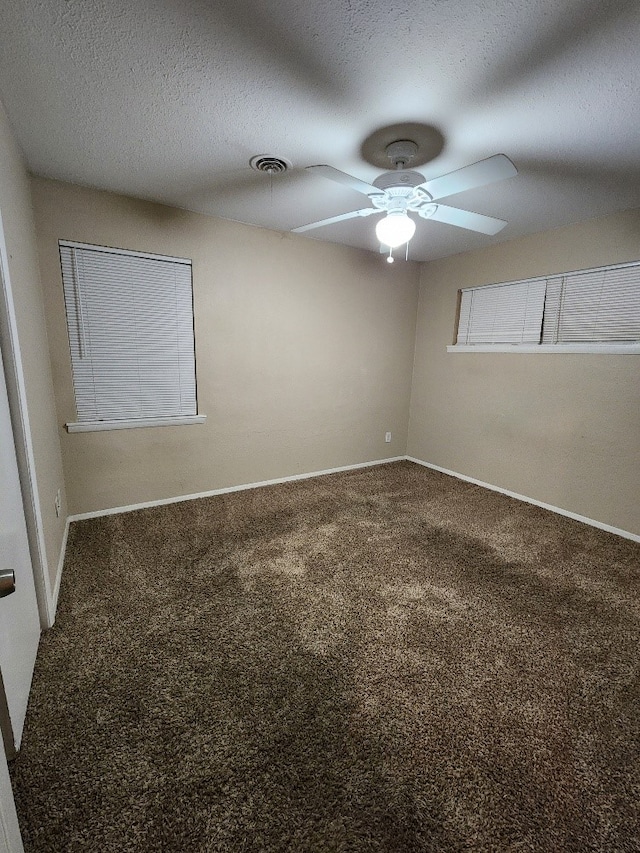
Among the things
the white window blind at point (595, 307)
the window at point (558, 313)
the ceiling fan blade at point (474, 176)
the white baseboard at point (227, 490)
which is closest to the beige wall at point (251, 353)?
the white baseboard at point (227, 490)

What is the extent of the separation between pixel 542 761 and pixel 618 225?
3.31 meters

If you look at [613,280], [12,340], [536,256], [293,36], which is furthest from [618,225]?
[12,340]

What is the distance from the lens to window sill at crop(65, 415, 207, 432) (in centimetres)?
266

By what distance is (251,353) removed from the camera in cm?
332

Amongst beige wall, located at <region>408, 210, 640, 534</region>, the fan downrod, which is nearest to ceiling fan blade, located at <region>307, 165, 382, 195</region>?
the fan downrod

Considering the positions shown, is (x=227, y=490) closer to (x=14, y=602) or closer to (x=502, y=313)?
(x=14, y=602)

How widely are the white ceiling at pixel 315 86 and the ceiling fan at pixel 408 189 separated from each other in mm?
235

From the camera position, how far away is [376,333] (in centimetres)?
402

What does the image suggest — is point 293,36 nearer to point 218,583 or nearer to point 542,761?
point 218,583

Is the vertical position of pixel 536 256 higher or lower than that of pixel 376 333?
higher

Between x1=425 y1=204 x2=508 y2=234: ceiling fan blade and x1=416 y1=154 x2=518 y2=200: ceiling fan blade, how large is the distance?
201 millimetres

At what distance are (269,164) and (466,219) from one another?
119 cm

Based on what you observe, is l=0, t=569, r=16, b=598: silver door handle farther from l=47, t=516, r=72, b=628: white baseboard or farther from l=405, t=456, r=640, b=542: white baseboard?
l=405, t=456, r=640, b=542: white baseboard

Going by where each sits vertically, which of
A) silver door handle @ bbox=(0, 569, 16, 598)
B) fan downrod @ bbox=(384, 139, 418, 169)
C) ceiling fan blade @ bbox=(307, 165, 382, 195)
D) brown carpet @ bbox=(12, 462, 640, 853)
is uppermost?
fan downrod @ bbox=(384, 139, 418, 169)
